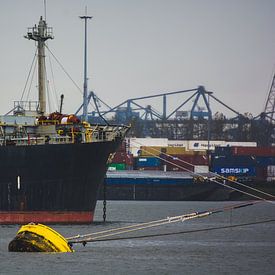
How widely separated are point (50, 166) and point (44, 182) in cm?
114

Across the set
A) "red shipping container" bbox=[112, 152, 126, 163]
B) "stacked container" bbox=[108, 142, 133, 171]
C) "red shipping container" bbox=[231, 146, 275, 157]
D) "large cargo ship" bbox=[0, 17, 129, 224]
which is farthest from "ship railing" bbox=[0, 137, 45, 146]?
"red shipping container" bbox=[231, 146, 275, 157]

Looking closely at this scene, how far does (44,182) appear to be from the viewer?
82.3 meters

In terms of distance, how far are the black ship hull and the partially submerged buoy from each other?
20416 millimetres

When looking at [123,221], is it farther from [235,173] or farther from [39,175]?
[235,173]

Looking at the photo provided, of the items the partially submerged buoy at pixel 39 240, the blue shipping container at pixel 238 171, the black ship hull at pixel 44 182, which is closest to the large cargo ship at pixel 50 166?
the black ship hull at pixel 44 182

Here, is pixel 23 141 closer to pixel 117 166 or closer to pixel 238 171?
pixel 238 171

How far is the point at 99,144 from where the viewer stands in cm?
8406

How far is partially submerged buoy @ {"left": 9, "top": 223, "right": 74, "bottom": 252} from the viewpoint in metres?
59.7

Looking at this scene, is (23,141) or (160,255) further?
(23,141)

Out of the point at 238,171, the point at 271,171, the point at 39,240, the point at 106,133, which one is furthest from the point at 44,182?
the point at 271,171

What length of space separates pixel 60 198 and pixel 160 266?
25203 mm

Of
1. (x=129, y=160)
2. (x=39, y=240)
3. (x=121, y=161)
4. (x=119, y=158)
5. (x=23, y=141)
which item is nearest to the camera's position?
(x=39, y=240)

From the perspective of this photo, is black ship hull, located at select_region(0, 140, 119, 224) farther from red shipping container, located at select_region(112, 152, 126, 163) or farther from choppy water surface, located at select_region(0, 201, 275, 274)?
red shipping container, located at select_region(112, 152, 126, 163)

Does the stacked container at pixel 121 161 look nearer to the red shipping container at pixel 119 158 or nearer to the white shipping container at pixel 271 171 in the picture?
the red shipping container at pixel 119 158
